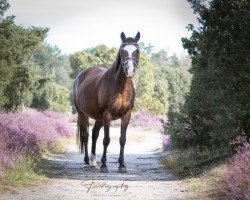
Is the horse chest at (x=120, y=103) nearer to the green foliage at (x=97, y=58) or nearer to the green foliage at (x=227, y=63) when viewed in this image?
the green foliage at (x=227, y=63)

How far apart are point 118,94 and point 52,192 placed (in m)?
3.74

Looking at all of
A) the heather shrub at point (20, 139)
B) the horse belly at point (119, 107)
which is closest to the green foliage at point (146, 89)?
the heather shrub at point (20, 139)

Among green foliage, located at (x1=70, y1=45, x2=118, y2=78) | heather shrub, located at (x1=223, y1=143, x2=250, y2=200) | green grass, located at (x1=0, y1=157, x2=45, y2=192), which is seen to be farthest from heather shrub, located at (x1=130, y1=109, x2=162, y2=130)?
heather shrub, located at (x1=223, y1=143, x2=250, y2=200)

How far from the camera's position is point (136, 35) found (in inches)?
436

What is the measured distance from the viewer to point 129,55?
34.2 feet

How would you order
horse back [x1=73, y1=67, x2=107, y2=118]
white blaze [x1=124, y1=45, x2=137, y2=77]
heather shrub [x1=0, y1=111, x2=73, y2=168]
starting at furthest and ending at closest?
horse back [x1=73, y1=67, x2=107, y2=118] < white blaze [x1=124, y1=45, x2=137, y2=77] < heather shrub [x1=0, y1=111, x2=73, y2=168]

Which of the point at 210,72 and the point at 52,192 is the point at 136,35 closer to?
the point at 210,72

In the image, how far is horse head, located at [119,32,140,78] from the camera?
1030 cm

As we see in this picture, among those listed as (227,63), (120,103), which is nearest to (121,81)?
(120,103)

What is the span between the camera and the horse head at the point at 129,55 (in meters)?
10.3

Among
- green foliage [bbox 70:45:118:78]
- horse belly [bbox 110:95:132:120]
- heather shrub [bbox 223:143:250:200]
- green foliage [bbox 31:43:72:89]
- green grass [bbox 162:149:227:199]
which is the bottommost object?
green grass [bbox 162:149:227:199]

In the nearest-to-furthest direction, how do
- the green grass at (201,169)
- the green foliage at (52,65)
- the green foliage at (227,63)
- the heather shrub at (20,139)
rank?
the green grass at (201,169), the green foliage at (227,63), the heather shrub at (20,139), the green foliage at (52,65)

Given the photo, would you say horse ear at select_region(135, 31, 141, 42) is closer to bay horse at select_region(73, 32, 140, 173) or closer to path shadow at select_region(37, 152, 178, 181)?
bay horse at select_region(73, 32, 140, 173)

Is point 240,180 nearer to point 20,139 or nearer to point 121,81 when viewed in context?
point 121,81
